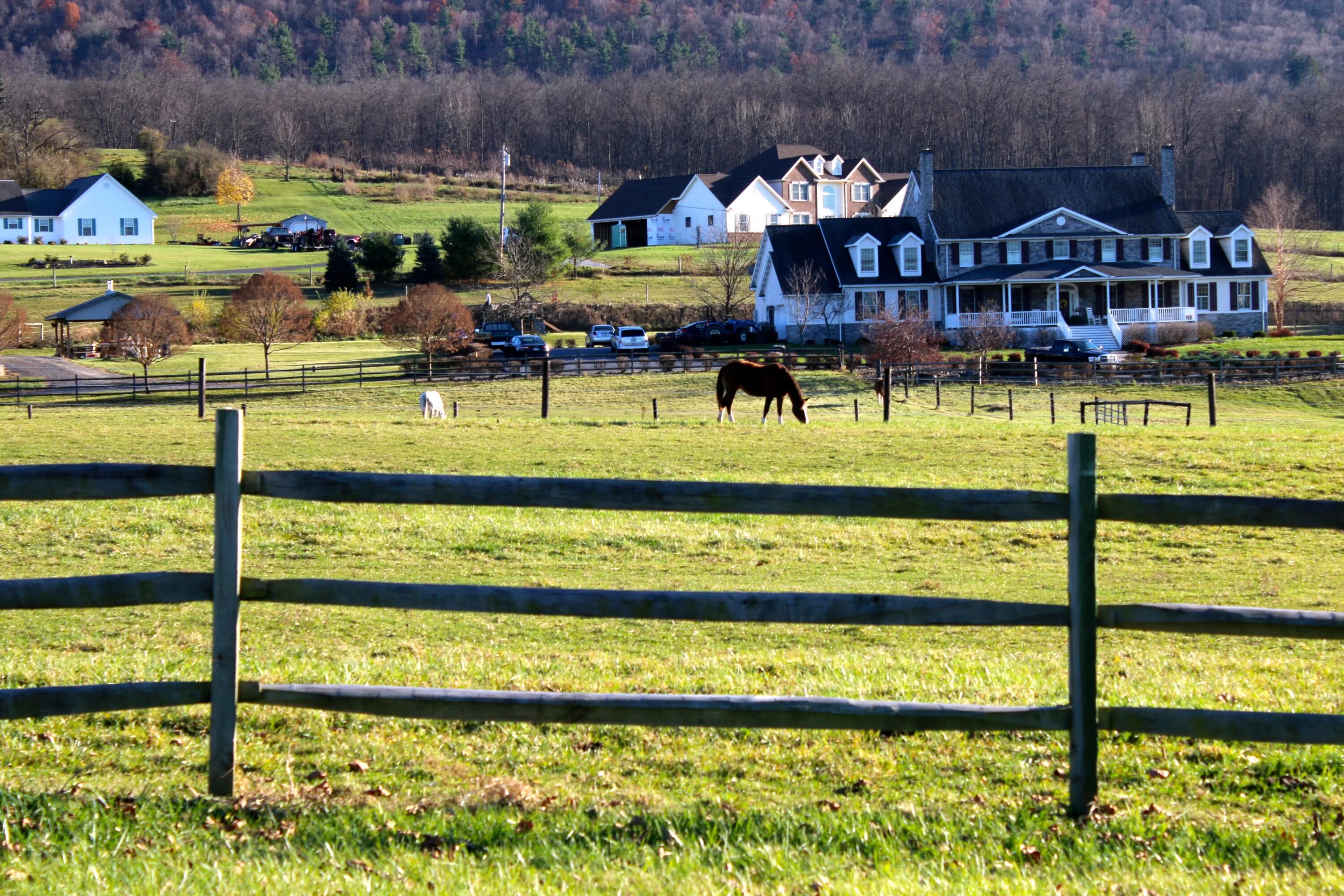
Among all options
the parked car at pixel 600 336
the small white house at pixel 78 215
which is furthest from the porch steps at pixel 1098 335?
the small white house at pixel 78 215

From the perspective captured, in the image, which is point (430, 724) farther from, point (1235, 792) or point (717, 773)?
point (1235, 792)

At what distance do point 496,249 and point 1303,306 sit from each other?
165 feet

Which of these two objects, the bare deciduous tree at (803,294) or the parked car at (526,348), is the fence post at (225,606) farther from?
the bare deciduous tree at (803,294)

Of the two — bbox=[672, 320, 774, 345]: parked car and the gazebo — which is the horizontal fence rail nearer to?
the gazebo

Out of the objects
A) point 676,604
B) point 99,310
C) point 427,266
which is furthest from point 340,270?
point 676,604

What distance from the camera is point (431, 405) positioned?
112ft

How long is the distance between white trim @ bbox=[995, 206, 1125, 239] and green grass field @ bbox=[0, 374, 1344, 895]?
5157cm

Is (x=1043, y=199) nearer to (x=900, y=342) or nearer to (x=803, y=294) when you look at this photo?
(x=803, y=294)

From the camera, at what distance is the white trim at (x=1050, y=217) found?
2552 inches

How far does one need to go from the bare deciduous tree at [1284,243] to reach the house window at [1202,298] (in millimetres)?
3469

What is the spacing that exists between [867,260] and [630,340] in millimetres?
15253

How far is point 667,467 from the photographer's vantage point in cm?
2025

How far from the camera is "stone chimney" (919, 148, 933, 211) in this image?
6688cm

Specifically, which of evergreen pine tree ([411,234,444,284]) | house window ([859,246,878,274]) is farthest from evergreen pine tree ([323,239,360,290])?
house window ([859,246,878,274])
